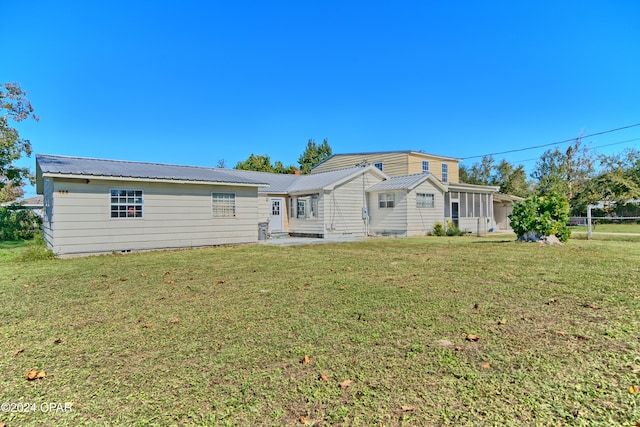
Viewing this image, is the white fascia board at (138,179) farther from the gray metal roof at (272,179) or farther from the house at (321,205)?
the gray metal roof at (272,179)

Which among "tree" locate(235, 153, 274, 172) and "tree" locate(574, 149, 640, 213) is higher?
"tree" locate(235, 153, 274, 172)

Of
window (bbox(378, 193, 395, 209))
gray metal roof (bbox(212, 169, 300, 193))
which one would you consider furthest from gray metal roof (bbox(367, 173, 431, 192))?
gray metal roof (bbox(212, 169, 300, 193))

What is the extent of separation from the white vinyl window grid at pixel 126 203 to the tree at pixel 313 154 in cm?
3710

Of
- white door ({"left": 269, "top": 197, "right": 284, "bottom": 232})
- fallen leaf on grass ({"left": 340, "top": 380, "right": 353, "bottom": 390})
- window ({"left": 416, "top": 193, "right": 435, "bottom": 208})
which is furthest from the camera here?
white door ({"left": 269, "top": 197, "right": 284, "bottom": 232})

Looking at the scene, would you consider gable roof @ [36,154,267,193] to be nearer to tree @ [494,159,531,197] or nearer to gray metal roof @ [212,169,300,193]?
gray metal roof @ [212,169,300,193]

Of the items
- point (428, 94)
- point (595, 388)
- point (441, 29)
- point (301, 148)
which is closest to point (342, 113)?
point (428, 94)

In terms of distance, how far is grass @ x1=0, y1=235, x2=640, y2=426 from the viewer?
2.21 m

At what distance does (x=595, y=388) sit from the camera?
2.37m

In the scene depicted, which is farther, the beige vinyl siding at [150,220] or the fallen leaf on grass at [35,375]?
the beige vinyl siding at [150,220]

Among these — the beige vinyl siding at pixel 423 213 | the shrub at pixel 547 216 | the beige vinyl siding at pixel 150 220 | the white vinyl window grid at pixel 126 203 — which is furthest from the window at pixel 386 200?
the white vinyl window grid at pixel 126 203

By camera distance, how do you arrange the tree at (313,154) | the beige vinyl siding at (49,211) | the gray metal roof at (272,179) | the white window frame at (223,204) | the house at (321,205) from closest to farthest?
the beige vinyl siding at (49,211)
the white window frame at (223,204)
the house at (321,205)
the gray metal roof at (272,179)
the tree at (313,154)

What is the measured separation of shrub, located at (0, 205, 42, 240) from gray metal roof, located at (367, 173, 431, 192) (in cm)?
2032

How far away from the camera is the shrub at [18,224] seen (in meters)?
19.3

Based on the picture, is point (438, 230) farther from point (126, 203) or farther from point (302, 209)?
point (126, 203)
